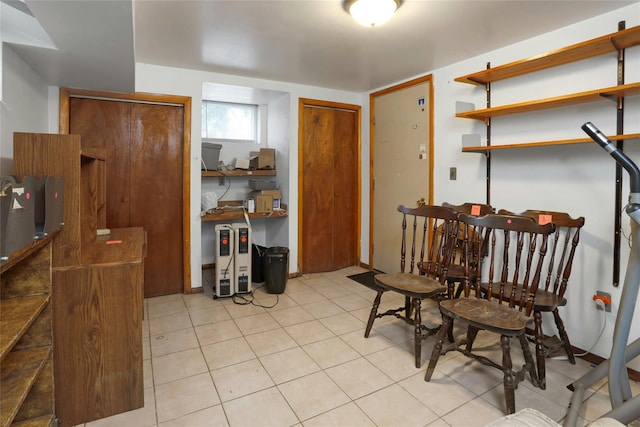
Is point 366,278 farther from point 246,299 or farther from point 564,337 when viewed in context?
point 564,337

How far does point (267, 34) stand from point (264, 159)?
1.83 metres

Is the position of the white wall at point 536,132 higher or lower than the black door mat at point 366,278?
higher

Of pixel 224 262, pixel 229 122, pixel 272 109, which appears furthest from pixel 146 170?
pixel 272 109

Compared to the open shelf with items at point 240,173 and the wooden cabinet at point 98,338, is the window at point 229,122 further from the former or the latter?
the wooden cabinet at point 98,338

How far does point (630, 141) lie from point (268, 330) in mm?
2842

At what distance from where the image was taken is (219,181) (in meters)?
4.56

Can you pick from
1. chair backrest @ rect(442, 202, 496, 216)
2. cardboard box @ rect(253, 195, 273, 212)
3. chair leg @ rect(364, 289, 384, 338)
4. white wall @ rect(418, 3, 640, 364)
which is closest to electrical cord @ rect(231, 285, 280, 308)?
cardboard box @ rect(253, 195, 273, 212)

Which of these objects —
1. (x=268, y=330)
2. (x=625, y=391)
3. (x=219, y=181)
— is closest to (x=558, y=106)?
(x=625, y=391)

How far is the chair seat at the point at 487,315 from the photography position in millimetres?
1824

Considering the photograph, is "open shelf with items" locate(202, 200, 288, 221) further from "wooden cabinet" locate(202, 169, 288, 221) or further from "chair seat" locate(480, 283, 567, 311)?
"chair seat" locate(480, 283, 567, 311)

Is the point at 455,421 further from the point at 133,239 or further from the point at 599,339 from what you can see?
the point at 133,239

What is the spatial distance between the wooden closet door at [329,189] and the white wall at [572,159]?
174 cm

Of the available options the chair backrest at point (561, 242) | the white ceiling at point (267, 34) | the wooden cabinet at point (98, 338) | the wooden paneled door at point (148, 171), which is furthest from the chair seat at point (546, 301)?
the wooden paneled door at point (148, 171)

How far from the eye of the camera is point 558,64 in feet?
8.30
